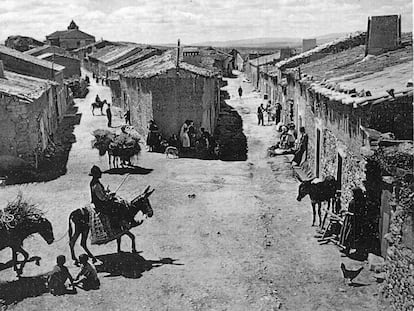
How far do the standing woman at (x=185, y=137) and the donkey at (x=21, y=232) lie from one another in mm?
11194

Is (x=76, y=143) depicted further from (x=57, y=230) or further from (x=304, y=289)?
(x=304, y=289)

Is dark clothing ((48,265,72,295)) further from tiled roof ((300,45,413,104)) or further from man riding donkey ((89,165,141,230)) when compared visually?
tiled roof ((300,45,413,104))

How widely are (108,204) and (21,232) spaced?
1700 millimetres

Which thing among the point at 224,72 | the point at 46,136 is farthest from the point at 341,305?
the point at 224,72

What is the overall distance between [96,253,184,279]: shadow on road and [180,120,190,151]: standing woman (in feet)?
33.7

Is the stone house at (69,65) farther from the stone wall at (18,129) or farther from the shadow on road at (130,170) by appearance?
the shadow on road at (130,170)

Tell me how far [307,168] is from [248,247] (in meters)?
7.07

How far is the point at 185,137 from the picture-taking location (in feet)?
67.2

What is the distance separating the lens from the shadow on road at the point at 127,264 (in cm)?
967

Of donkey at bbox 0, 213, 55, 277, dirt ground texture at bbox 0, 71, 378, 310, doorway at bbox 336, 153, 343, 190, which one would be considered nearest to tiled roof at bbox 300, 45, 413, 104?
doorway at bbox 336, 153, 343, 190

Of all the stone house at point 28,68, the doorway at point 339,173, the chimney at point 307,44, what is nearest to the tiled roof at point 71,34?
the stone house at point 28,68

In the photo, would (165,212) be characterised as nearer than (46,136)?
Yes

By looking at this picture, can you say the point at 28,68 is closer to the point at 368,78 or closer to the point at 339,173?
the point at 368,78

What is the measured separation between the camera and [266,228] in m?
12.1
